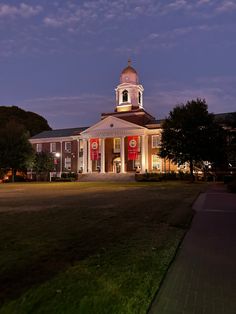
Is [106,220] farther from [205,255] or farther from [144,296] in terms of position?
[144,296]

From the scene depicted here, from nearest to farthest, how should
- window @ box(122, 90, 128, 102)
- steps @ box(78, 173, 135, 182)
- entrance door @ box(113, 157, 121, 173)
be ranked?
steps @ box(78, 173, 135, 182) → entrance door @ box(113, 157, 121, 173) → window @ box(122, 90, 128, 102)

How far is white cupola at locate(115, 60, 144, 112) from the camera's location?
67625 millimetres

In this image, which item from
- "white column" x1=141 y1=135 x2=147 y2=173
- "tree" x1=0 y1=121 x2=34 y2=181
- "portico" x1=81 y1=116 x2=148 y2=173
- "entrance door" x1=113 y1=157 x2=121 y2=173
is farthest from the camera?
"entrance door" x1=113 y1=157 x2=121 y2=173

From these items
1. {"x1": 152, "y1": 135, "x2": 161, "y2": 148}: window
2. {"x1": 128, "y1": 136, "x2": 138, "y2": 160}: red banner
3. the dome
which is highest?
the dome

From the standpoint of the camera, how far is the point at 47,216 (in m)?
12.1

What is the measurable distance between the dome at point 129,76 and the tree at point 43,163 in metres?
21.5

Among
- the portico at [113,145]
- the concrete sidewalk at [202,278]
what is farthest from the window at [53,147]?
the concrete sidewalk at [202,278]

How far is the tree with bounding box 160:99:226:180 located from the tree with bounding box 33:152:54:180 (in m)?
26.3

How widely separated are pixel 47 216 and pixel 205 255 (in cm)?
683

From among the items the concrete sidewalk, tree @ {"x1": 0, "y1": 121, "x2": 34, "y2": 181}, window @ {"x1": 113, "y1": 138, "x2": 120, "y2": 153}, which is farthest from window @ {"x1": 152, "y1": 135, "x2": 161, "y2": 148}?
the concrete sidewalk

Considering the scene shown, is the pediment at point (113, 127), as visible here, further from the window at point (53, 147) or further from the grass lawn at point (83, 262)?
the grass lawn at point (83, 262)

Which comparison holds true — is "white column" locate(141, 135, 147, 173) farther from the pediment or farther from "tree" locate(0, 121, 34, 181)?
"tree" locate(0, 121, 34, 181)

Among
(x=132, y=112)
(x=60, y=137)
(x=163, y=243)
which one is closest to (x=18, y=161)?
(x=60, y=137)

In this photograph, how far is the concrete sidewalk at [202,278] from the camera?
4.22m
